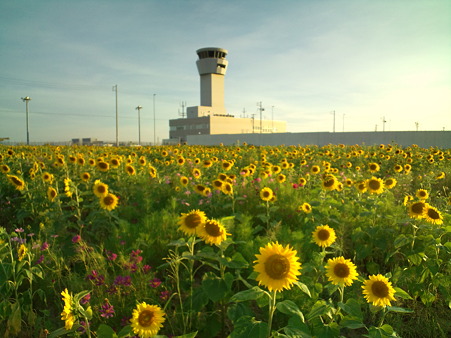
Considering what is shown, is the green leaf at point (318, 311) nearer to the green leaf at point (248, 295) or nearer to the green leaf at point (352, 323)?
the green leaf at point (352, 323)

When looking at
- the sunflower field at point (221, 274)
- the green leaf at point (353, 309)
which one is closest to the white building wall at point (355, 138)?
the sunflower field at point (221, 274)

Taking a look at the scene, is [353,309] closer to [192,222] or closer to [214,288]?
[214,288]

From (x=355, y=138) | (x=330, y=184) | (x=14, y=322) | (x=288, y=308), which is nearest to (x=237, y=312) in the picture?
(x=288, y=308)

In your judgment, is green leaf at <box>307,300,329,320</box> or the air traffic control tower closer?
green leaf at <box>307,300,329,320</box>

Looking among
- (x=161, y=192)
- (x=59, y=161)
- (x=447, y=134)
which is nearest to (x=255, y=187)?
(x=161, y=192)

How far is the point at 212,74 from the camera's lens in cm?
8488

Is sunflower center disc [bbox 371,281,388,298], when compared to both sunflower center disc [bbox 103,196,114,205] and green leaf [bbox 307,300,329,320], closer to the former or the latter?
green leaf [bbox 307,300,329,320]

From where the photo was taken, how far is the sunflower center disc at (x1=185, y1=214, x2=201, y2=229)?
2008mm

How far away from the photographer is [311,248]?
305 centimetres

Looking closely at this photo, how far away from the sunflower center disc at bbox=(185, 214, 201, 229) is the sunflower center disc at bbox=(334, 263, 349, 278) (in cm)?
96

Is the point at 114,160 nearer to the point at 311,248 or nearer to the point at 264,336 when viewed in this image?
the point at 311,248

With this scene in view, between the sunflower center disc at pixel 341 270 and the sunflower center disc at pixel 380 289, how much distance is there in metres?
0.17

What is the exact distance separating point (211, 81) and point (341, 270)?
3451 inches

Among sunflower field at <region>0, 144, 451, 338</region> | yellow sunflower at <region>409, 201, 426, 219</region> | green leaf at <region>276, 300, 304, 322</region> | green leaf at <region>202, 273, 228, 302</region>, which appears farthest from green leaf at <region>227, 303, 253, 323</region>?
yellow sunflower at <region>409, 201, 426, 219</region>
